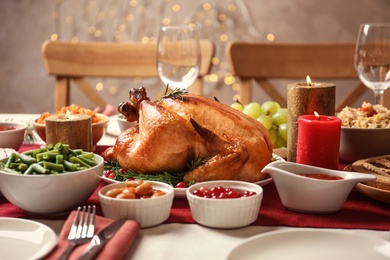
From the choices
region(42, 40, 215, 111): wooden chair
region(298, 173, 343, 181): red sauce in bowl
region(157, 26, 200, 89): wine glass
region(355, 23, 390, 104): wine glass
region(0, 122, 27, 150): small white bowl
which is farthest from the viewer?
region(42, 40, 215, 111): wooden chair

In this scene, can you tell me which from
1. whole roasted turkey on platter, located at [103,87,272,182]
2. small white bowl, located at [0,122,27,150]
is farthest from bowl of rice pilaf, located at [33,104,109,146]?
whole roasted turkey on platter, located at [103,87,272,182]

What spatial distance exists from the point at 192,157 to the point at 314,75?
143 cm

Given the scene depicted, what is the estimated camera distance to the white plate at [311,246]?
0.92 metres

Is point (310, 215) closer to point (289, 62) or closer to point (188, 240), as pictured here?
point (188, 240)

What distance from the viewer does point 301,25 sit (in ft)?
11.1

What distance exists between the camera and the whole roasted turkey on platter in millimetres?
1253

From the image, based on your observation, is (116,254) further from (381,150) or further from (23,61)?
(23,61)

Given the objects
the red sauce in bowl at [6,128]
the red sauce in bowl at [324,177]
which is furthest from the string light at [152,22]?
the red sauce in bowl at [324,177]

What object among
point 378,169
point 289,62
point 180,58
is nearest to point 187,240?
point 378,169

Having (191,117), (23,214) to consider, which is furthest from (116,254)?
(191,117)

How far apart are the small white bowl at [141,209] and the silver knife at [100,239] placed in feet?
0.13

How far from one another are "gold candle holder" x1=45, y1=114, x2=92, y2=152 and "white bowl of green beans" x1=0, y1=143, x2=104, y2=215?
252mm

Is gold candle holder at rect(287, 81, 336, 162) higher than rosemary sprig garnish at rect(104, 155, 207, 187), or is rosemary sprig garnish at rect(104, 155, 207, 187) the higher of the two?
gold candle holder at rect(287, 81, 336, 162)

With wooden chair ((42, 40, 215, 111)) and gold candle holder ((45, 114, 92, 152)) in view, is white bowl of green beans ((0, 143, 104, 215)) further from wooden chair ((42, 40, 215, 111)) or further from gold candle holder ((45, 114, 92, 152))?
wooden chair ((42, 40, 215, 111))
